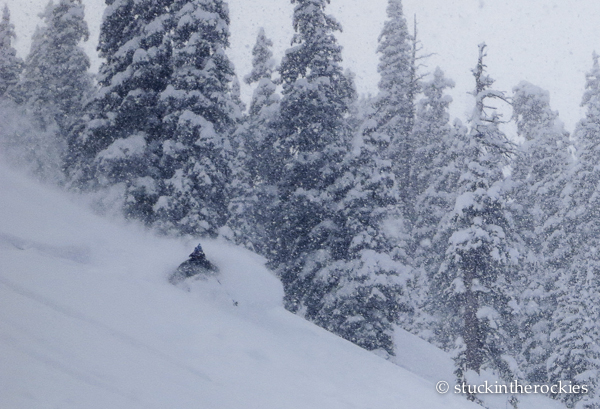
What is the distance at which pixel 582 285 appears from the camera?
22.3 metres

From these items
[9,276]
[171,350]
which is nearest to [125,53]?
[9,276]

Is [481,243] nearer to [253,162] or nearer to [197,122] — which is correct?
[197,122]

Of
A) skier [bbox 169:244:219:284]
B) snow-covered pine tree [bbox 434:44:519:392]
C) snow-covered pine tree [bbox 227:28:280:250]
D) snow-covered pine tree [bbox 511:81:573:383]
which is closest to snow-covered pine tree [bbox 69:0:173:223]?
skier [bbox 169:244:219:284]

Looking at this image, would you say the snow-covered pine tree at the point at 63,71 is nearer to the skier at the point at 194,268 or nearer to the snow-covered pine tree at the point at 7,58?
the snow-covered pine tree at the point at 7,58

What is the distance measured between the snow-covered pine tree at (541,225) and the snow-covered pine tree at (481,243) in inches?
338

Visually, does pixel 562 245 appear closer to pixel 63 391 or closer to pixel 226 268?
pixel 226 268

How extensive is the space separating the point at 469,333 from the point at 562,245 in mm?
12620

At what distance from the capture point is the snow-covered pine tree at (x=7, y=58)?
103 ft

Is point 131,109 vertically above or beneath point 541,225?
beneath

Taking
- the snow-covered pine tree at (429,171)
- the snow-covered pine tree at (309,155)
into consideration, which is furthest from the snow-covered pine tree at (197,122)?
the snow-covered pine tree at (429,171)

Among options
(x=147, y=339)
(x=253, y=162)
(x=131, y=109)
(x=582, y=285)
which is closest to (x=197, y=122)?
(x=131, y=109)

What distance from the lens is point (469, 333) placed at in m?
17.2

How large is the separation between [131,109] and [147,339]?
12053 mm

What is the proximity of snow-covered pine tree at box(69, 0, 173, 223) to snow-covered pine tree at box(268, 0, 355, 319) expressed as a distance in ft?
15.6
